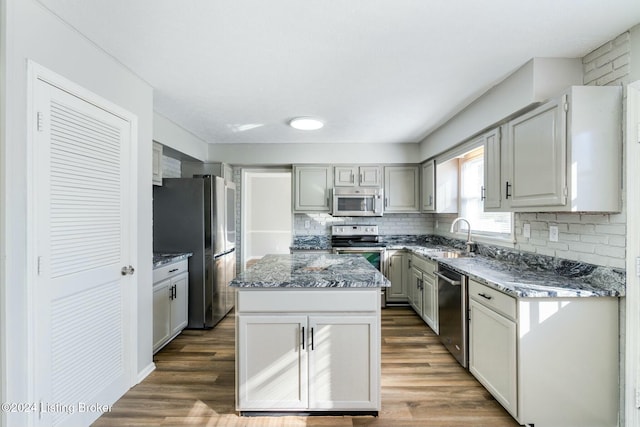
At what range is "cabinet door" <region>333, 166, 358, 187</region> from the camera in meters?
4.56

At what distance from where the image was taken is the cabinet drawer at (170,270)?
285 cm

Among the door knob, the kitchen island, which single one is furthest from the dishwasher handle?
the door knob

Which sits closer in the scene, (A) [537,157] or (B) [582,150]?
(B) [582,150]

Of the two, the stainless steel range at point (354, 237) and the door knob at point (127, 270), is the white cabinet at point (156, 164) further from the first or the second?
the stainless steel range at point (354, 237)

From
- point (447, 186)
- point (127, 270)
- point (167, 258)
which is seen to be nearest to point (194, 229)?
point (167, 258)

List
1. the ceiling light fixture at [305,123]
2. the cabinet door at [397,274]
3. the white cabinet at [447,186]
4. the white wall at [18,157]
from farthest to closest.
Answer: the cabinet door at [397,274] → the white cabinet at [447,186] → the ceiling light fixture at [305,123] → the white wall at [18,157]

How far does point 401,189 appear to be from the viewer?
462 centimetres

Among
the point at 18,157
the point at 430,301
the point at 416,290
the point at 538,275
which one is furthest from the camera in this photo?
the point at 416,290

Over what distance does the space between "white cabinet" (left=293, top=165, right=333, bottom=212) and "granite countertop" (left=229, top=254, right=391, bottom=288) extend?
202cm

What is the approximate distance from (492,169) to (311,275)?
1.86 m

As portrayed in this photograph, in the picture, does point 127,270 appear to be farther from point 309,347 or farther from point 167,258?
point 309,347

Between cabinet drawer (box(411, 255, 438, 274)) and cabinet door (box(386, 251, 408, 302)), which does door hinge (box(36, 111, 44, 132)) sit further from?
cabinet door (box(386, 251, 408, 302))

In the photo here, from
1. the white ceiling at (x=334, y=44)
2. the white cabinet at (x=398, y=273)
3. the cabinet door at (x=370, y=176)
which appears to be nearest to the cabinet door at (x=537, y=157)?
the white ceiling at (x=334, y=44)

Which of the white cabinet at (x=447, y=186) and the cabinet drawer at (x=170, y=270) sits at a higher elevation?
the white cabinet at (x=447, y=186)
